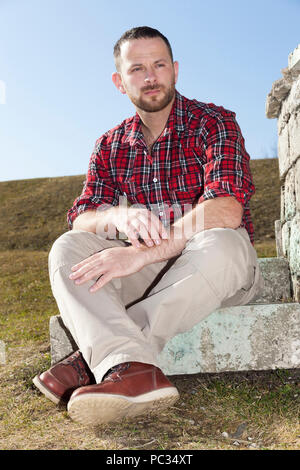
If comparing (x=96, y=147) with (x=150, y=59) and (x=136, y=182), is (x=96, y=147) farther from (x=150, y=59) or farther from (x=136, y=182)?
(x=150, y=59)

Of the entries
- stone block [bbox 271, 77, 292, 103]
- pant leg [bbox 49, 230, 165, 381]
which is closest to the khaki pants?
pant leg [bbox 49, 230, 165, 381]

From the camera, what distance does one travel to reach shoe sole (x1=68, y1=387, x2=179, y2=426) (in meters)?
2.02

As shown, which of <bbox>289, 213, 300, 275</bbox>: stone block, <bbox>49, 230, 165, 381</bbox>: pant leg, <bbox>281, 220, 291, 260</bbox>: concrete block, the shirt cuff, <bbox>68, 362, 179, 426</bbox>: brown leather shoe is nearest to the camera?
<bbox>68, 362, 179, 426</bbox>: brown leather shoe

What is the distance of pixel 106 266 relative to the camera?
2441mm

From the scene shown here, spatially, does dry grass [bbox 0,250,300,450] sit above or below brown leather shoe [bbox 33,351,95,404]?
below

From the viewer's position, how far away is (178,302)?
2363 mm

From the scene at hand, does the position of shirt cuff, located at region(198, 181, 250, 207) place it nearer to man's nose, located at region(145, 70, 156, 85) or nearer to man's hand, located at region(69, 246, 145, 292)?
man's hand, located at region(69, 246, 145, 292)

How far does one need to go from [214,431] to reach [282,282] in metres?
1.87

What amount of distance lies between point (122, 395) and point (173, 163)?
170 centimetres

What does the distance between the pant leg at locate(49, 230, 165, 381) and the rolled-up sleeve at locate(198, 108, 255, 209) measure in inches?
33.8

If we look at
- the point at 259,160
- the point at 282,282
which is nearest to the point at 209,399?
the point at 282,282

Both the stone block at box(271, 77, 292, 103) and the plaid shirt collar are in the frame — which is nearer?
the plaid shirt collar

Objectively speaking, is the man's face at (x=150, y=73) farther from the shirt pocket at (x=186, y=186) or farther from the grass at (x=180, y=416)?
the grass at (x=180, y=416)

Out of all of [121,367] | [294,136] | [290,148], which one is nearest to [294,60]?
[294,136]
